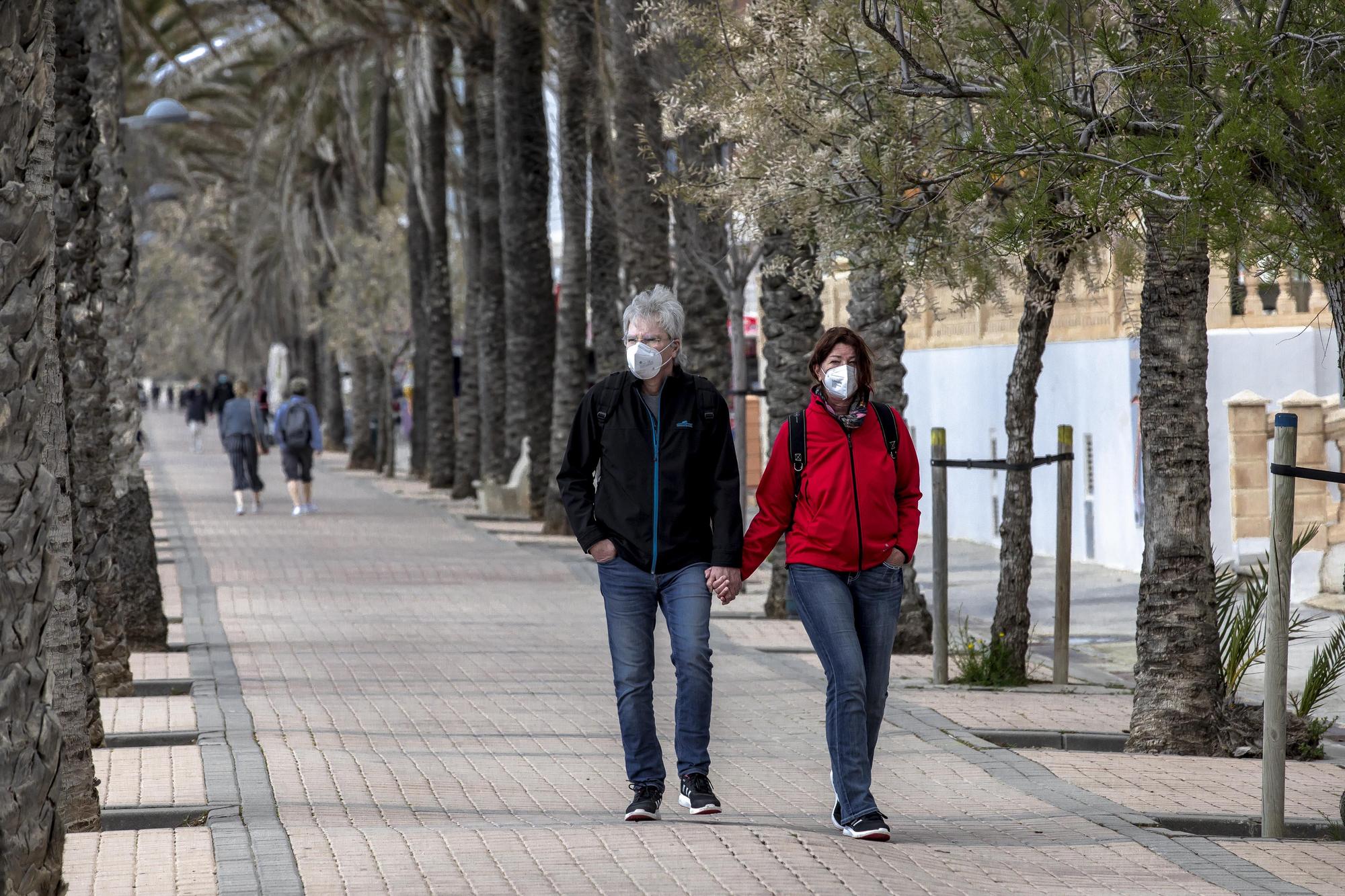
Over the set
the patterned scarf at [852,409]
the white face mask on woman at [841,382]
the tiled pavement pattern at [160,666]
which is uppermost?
the white face mask on woman at [841,382]

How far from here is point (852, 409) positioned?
6535 mm

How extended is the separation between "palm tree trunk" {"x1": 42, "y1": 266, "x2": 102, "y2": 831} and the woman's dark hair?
261 cm

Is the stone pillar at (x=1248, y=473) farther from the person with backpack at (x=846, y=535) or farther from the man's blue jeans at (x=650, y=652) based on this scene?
the man's blue jeans at (x=650, y=652)

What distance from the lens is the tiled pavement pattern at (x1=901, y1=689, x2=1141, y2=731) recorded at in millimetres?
9570

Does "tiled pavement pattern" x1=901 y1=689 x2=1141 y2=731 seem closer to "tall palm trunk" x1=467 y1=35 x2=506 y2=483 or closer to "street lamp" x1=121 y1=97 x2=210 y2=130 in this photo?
"street lamp" x1=121 y1=97 x2=210 y2=130

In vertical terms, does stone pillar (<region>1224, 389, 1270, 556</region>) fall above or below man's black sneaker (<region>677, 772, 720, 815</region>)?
above

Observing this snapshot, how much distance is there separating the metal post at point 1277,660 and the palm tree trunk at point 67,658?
14.0 feet

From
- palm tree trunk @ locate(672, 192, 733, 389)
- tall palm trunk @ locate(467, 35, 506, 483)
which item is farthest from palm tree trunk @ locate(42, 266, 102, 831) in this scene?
tall palm trunk @ locate(467, 35, 506, 483)

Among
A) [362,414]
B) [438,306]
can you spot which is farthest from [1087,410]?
[362,414]

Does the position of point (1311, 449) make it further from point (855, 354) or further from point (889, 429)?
point (855, 354)

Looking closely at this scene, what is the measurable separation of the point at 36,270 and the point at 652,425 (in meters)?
2.55

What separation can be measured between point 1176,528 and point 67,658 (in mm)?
4929

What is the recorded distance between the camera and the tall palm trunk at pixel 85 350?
347 inches

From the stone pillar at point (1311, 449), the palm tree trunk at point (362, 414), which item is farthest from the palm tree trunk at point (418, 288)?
the stone pillar at point (1311, 449)
